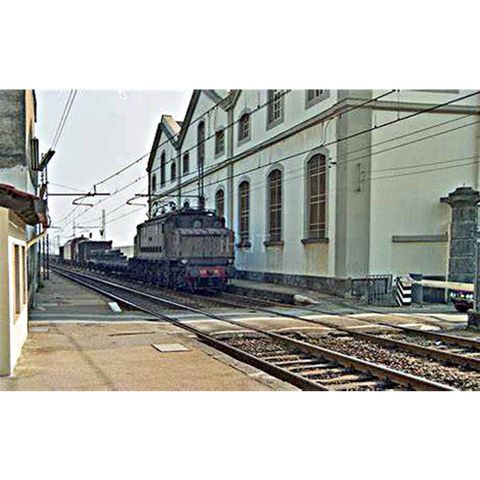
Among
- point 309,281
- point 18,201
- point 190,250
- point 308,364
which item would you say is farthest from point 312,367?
point 190,250

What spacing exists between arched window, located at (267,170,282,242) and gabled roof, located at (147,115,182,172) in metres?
3.75

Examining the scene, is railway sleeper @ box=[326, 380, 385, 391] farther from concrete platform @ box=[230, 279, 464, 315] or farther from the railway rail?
concrete platform @ box=[230, 279, 464, 315]

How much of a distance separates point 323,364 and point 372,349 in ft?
4.57

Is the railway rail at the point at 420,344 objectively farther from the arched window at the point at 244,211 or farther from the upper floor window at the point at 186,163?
the upper floor window at the point at 186,163

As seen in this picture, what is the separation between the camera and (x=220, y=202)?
24453 mm

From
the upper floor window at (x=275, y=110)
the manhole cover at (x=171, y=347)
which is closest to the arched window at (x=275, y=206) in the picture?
the upper floor window at (x=275, y=110)

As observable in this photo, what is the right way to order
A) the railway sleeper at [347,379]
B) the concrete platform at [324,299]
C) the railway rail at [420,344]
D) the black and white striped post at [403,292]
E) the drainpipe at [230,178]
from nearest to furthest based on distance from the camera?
the railway sleeper at [347,379], the railway rail at [420,344], the concrete platform at [324,299], the black and white striped post at [403,292], the drainpipe at [230,178]

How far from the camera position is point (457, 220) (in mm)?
14023

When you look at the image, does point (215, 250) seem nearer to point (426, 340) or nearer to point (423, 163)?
point (423, 163)

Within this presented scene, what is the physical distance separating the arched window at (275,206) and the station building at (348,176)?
4 centimetres

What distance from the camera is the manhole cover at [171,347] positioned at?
825 centimetres

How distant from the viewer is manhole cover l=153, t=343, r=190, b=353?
825 centimetres

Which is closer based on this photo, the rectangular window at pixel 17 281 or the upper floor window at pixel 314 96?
the rectangular window at pixel 17 281

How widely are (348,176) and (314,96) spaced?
3051 mm
